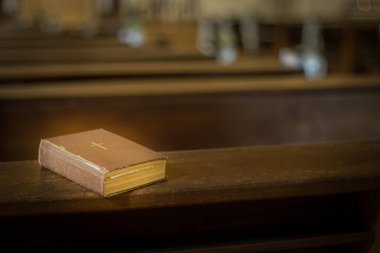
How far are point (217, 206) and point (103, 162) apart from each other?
0.32 metres

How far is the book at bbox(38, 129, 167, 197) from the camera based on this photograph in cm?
101

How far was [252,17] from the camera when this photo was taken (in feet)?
27.9

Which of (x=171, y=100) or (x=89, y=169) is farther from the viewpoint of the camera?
(x=171, y=100)

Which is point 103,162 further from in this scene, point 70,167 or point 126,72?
point 126,72

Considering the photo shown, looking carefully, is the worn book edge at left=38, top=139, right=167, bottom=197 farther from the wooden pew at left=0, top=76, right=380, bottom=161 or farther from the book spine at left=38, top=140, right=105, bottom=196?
the wooden pew at left=0, top=76, right=380, bottom=161

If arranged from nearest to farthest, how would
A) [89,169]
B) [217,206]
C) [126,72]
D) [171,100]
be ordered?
1. [89,169]
2. [217,206]
3. [171,100]
4. [126,72]

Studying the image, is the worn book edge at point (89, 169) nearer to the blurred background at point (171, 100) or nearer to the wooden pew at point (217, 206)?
the wooden pew at point (217, 206)

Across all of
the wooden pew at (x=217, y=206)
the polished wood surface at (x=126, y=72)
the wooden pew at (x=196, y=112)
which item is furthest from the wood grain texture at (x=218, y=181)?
the polished wood surface at (x=126, y=72)

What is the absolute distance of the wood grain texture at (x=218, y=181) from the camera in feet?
3.29

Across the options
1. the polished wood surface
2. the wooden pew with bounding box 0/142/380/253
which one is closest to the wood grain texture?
the wooden pew with bounding box 0/142/380/253

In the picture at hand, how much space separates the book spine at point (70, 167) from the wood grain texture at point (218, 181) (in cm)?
1

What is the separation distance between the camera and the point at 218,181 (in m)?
1.10

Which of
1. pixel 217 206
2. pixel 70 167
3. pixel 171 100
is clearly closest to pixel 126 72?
pixel 171 100

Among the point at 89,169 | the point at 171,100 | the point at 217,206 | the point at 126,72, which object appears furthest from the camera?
the point at 126,72
